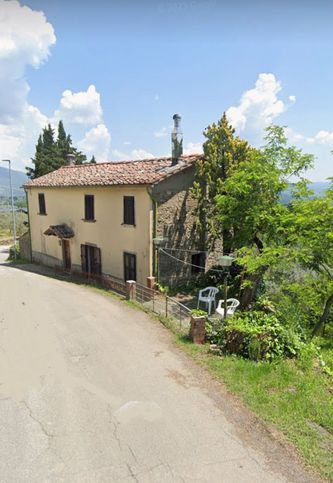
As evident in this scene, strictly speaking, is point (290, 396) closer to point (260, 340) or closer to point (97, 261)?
point (260, 340)

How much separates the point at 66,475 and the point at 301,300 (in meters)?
10.9

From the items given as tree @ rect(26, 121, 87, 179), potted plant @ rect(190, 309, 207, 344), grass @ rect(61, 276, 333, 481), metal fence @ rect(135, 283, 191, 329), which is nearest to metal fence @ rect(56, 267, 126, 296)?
metal fence @ rect(135, 283, 191, 329)

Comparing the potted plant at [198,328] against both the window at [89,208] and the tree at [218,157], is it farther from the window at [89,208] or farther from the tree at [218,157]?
the window at [89,208]

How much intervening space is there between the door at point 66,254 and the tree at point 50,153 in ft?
56.3

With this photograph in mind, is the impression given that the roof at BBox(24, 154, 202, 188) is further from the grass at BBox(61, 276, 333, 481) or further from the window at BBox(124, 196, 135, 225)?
the grass at BBox(61, 276, 333, 481)

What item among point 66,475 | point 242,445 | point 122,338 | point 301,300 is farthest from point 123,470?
point 301,300

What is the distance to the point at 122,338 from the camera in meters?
9.95

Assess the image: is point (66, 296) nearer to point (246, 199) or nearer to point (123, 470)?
point (246, 199)

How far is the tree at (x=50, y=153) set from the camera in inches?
1382

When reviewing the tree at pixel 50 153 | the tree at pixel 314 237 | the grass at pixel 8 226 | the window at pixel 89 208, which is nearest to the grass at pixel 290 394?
the tree at pixel 314 237

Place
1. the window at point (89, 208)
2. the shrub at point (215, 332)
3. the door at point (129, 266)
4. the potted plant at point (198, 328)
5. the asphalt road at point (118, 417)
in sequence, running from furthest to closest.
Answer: the window at point (89, 208), the door at point (129, 266), the potted plant at point (198, 328), the shrub at point (215, 332), the asphalt road at point (118, 417)

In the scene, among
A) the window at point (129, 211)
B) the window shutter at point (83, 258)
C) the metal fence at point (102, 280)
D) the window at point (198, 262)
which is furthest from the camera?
the window shutter at point (83, 258)

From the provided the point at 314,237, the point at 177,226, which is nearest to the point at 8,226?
the point at 177,226

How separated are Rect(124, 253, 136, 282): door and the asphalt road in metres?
5.38
